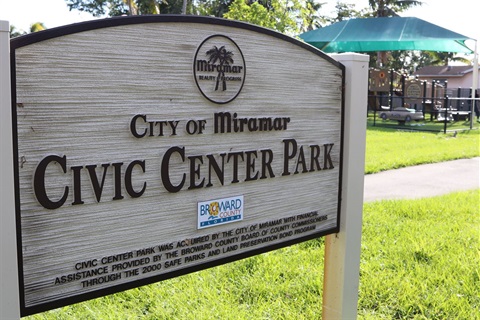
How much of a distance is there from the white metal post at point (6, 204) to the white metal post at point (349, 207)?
1.51m

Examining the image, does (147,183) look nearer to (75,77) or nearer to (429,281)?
(75,77)

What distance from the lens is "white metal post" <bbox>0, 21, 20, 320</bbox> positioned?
1501 mm

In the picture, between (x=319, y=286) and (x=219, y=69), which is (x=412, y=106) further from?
(x=219, y=69)

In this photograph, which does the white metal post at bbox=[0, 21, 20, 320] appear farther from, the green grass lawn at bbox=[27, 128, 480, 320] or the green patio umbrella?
the green patio umbrella

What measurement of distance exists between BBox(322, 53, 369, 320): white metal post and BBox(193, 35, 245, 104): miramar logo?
674 millimetres

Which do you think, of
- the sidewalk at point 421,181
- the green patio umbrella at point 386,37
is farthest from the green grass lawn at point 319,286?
the green patio umbrella at point 386,37

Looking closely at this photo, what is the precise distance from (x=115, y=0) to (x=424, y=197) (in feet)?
105

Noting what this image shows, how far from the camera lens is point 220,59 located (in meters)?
2.01

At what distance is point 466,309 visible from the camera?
331 cm

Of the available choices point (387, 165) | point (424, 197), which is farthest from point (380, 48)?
point (424, 197)

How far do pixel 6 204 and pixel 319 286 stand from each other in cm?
241

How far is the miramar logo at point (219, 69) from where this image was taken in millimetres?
1954

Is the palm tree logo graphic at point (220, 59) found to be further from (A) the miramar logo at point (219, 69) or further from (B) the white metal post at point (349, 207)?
(B) the white metal post at point (349, 207)

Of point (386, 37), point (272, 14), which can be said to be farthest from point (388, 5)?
point (272, 14)
